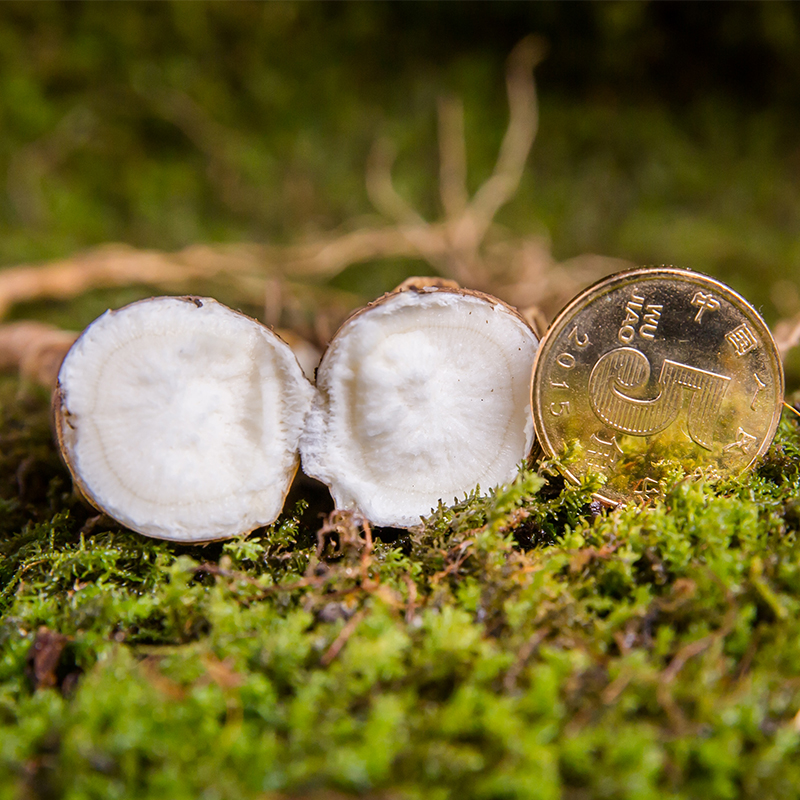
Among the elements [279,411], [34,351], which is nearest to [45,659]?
[279,411]

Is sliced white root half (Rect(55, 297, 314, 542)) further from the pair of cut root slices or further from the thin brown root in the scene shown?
the thin brown root

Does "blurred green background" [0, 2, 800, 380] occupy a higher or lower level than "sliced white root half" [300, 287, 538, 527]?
higher

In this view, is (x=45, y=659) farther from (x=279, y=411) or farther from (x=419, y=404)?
(x=419, y=404)

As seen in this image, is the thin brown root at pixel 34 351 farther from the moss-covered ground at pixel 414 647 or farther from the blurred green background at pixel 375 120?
the blurred green background at pixel 375 120

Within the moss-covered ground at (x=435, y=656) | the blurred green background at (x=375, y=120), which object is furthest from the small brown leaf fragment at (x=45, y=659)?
the blurred green background at (x=375, y=120)

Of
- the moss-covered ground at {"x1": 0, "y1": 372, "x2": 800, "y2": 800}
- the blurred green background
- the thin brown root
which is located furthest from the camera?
the blurred green background

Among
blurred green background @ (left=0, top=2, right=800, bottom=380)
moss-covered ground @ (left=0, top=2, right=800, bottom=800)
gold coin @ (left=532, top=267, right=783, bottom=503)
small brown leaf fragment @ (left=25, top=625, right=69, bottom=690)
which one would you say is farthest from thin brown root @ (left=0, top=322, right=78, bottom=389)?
gold coin @ (left=532, top=267, right=783, bottom=503)
